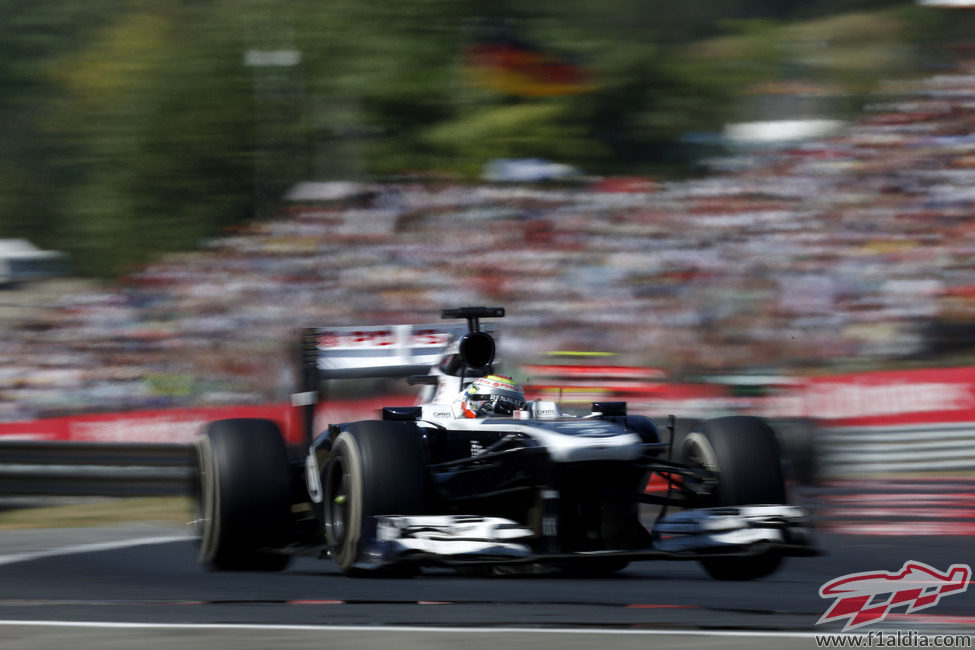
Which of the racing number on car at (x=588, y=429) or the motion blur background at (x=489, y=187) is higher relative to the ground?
the motion blur background at (x=489, y=187)

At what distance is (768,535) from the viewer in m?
7.31

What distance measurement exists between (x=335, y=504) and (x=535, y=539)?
117 cm

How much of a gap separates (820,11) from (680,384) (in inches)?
798

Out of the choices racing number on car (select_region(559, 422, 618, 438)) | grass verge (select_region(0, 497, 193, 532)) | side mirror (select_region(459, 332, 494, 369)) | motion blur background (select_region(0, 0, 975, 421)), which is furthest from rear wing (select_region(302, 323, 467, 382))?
motion blur background (select_region(0, 0, 975, 421))

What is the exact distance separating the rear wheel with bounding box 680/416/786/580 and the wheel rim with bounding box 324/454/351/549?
179cm

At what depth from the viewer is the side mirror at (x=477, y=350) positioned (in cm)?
841

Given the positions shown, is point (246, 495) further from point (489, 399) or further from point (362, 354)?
point (489, 399)

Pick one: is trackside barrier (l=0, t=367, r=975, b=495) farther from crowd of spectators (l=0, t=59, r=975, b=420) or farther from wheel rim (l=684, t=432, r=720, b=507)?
wheel rim (l=684, t=432, r=720, b=507)

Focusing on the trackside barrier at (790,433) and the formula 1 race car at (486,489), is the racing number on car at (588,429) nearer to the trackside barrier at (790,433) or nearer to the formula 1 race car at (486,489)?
the formula 1 race car at (486,489)

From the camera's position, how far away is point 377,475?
23.3 ft

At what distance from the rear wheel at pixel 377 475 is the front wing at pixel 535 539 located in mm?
71

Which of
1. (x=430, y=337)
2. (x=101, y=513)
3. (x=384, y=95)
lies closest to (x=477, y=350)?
(x=430, y=337)

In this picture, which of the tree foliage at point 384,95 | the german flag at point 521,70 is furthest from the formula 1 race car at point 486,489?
the german flag at point 521,70

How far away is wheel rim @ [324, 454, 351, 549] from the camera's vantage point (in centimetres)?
762
